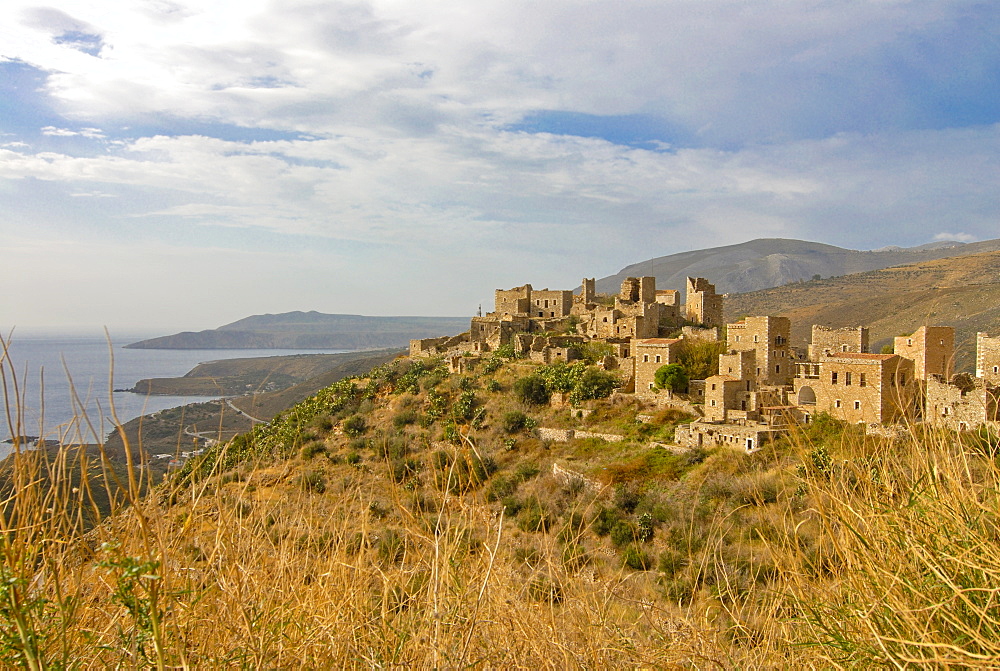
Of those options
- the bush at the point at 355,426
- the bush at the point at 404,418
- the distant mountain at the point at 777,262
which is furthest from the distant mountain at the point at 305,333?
the distant mountain at the point at 777,262

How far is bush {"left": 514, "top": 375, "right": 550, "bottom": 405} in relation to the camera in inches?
917

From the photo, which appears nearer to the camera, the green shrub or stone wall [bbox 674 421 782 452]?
stone wall [bbox 674 421 782 452]

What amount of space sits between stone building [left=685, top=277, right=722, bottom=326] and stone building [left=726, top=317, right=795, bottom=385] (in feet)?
26.4

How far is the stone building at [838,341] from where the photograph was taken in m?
19.9

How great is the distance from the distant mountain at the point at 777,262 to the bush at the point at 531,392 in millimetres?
82477

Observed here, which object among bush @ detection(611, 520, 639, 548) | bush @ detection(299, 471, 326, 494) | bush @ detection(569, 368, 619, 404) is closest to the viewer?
bush @ detection(299, 471, 326, 494)

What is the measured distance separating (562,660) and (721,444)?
15433 millimetres

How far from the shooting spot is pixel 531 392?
23.3 meters

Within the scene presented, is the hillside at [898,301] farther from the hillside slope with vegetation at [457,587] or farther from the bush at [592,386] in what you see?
the hillside slope with vegetation at [457,587]

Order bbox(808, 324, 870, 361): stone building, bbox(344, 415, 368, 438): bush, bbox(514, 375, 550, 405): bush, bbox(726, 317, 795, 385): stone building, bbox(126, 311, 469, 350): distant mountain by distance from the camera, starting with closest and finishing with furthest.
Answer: bbox(726, 317, 795, 385): stone building < bbox(808, 324, 870, 361): stone building < bbox(514, 375, 550, 405): bush < bbox(344, 415, 368, 438): bush < bbox(126, 311, 469, 350): distant mountain

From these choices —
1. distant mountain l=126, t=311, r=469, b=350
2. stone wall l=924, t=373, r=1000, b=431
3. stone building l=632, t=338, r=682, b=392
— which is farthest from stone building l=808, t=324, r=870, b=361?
→ distant mountain l=126, t=311, r=469, b=350

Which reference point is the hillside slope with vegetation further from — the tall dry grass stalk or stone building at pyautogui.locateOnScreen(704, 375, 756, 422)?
stone building at pyautogui.locateOnScreen(704, 375, 756, 422)

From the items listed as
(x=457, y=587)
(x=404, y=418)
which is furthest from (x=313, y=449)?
(x=457, y=587)

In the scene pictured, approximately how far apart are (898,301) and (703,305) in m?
27.7
